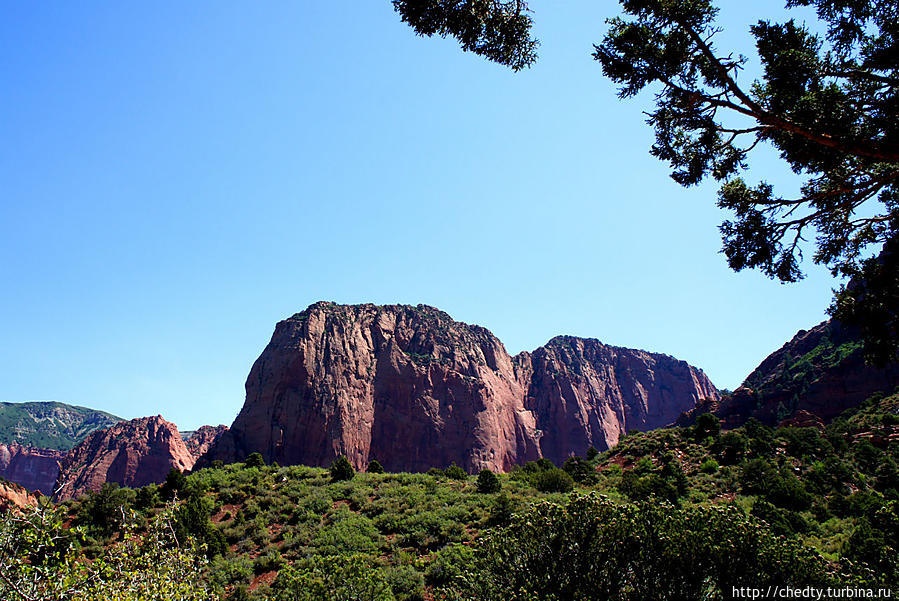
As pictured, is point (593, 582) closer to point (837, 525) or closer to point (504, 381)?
point (837, 525)

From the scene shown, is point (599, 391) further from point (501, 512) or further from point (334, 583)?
point (334, 583)

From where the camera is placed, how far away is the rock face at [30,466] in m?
106

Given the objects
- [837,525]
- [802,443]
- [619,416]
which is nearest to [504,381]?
[619,416]

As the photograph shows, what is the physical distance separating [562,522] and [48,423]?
187 m

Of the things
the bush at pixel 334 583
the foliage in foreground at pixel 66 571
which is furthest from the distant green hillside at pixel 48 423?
the bush at pixel 334 583

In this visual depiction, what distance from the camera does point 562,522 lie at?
1040cm

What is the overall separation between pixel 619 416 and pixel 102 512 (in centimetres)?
12267

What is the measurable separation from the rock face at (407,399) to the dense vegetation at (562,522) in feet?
145

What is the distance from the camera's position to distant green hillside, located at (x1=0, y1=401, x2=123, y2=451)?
128m

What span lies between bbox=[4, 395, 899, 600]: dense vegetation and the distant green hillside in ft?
459

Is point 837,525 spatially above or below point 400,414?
below

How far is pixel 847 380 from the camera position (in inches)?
2242

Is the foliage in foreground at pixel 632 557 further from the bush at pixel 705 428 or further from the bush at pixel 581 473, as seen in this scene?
the bush at pixel 705 428

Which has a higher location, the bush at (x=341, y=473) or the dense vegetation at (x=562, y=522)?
the bush at (x=341, y=473)
